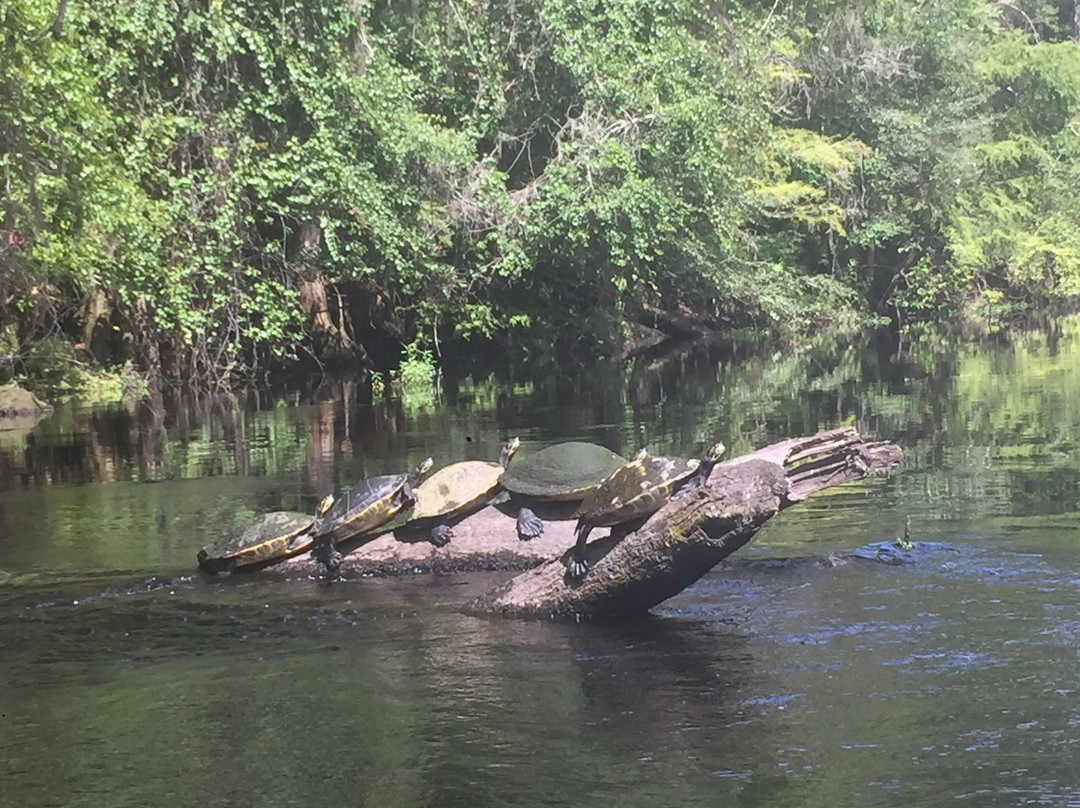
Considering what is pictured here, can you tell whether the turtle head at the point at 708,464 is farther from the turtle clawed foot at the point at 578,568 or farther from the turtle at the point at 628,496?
the turtle clawed foot at the point at 578,568

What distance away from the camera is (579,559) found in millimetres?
7227

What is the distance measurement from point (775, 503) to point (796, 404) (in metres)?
11.8

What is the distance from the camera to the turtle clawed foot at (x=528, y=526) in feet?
28.0

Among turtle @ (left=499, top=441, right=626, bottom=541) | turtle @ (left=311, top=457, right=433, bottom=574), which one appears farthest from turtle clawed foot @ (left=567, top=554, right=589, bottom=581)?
turtle @ (left=311, top=457, right=433, bottom=574)

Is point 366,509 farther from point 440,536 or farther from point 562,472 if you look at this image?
point 562,472

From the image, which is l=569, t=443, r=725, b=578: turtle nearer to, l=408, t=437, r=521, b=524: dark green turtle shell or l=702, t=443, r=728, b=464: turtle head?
l=702, t=443, r=728, b=464: turtle head

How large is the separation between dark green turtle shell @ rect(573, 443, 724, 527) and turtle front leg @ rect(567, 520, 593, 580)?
88 millimetres

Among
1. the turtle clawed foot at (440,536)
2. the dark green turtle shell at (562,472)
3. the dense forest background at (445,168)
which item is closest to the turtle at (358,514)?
the turtle clawed foot at (440,536)

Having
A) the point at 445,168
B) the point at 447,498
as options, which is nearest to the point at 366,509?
the point at 447,498

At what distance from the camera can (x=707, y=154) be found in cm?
2806

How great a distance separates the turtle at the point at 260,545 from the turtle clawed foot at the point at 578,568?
7.26 ft

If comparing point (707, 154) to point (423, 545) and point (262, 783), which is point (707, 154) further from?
point (262, 783)

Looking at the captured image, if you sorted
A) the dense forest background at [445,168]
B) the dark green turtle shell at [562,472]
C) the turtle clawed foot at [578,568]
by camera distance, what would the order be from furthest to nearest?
the dense forest background at [445,168], the dark green turtle shell at [562,472], the turtle clawed foot at [578,568]

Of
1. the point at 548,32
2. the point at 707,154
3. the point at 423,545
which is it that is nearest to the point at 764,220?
the point at 707,154
